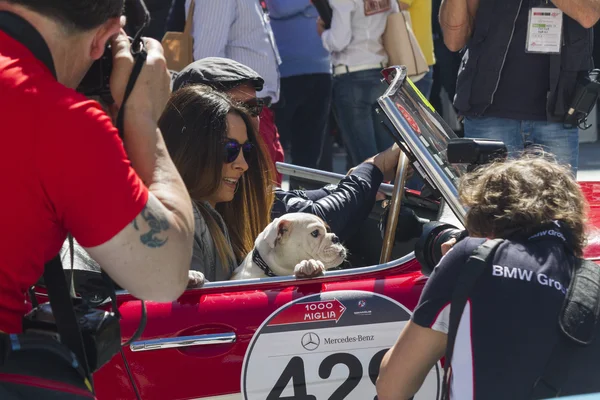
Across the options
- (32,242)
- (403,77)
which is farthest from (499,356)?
(403,77)

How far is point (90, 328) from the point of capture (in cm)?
168

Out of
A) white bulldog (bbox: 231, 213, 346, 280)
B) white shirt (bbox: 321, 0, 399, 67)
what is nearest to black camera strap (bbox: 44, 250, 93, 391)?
white bulldog (bbox: 231, 213, 346, 280)

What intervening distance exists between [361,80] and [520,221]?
379 cm

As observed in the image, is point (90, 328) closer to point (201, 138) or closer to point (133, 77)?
point (133, 77)

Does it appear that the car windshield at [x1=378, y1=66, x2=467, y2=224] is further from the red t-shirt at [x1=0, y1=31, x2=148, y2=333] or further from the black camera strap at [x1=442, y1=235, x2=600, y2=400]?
the red t-shirt at [x1=0, y1=31, x2=148, y2=333]

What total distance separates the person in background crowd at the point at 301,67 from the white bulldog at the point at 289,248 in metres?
3.05

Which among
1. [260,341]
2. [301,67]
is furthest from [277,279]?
[301,67]

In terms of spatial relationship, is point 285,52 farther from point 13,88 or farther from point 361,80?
point 13,88

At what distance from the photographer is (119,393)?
2.47m

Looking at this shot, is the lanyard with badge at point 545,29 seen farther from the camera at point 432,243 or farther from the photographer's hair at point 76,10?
the photographer's hair at point 76,10

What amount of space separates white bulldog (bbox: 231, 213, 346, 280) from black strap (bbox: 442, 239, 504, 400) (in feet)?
3.38

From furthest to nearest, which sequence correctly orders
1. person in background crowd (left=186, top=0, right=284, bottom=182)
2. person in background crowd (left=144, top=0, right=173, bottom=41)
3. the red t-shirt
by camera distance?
1. person in background crowd (left=144, top=0, right=173, bottom=41)
2. person in background crowd (left=186, top=0, right=284, bottom=182)
3. the red t-shirt

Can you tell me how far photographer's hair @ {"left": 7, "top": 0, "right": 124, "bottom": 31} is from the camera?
1.51 metres

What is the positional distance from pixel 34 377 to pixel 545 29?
9.55 ft
